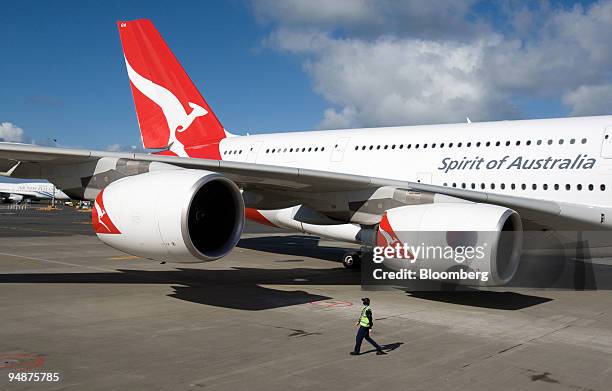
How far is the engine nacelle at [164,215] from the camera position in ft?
30.0

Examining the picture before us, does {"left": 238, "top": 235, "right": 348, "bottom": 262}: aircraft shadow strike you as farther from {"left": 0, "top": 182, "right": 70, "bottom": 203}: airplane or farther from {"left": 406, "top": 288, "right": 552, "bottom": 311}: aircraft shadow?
{"left": 0, "top": 182, "right": 70, "bottom": 203}: airplane

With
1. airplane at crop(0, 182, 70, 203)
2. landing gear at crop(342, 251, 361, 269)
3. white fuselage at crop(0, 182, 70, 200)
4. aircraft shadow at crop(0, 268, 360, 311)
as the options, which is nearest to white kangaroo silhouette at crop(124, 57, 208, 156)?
aircraft shadow at crop(0, 268, 360, 311)

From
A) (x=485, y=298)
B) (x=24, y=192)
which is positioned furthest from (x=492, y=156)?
(x=24, y=192)

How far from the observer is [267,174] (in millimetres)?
10586

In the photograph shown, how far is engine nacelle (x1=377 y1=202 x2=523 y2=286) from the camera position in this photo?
937 cm

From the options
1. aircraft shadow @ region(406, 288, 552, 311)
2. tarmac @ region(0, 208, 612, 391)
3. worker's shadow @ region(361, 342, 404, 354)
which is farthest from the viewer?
aircraft shadow @ region(406, 288, 552, 311)

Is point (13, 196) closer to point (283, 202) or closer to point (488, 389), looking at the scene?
point (283, 202)

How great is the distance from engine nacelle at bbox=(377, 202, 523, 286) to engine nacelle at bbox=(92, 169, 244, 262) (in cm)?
296

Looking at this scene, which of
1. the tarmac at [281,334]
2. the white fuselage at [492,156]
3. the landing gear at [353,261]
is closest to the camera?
the tarmac at [281,334]

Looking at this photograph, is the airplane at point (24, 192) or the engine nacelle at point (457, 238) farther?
the airplane at point (24, 192)

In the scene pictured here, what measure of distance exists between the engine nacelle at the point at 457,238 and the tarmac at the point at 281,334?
857 millimetres

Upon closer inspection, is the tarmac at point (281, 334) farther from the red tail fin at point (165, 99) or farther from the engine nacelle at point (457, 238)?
the red tail fin at point (165, 99)

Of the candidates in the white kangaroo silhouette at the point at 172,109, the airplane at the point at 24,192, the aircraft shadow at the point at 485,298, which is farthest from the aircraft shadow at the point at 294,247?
the airplane at the point at 24,192

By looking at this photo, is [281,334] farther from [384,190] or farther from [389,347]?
[384,190]
